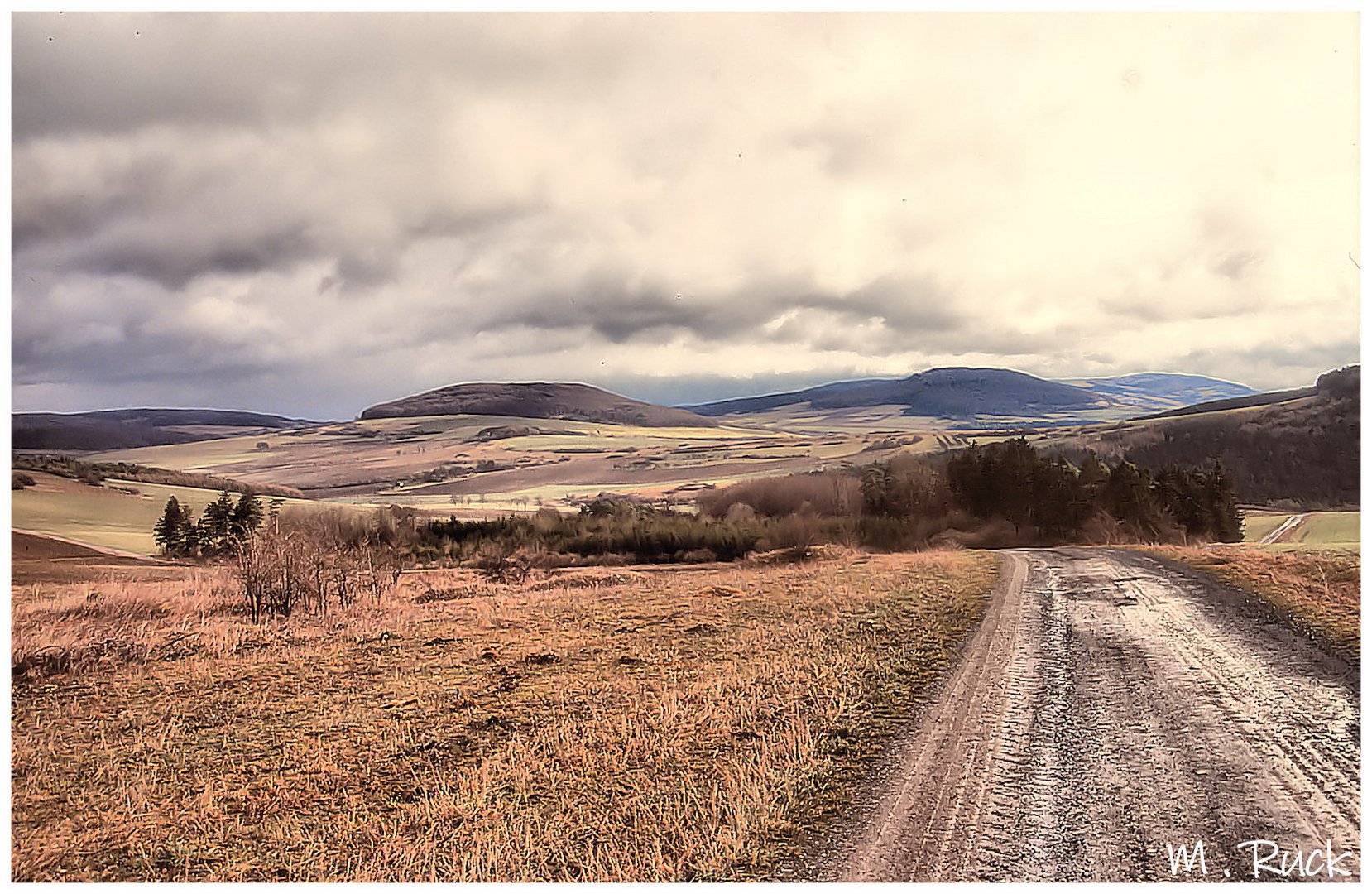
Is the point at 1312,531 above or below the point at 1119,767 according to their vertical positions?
above

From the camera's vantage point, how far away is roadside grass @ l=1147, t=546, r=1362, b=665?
673 cm

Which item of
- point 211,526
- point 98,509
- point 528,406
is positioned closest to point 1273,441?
point 528,406

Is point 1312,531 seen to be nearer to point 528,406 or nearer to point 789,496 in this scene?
point 789,496

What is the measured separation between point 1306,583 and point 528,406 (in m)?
9.97

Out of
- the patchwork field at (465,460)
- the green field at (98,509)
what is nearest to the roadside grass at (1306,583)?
the patchwork field at (465,460)

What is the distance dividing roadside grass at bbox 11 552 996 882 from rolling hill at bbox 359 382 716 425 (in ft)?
8.59

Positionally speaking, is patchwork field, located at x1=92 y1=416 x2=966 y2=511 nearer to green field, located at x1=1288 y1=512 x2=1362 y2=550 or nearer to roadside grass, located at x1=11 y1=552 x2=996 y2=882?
roadside grass, located at x1=11 y1=552 x2=996 y2=882

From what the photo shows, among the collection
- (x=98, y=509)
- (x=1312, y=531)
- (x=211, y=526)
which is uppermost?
(x=98, y=509)

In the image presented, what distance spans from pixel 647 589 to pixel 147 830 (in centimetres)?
788

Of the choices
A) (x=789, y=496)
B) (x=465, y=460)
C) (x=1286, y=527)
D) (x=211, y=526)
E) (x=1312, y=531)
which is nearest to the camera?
(x=211, y=526)

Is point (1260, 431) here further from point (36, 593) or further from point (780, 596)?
point (36, 593)

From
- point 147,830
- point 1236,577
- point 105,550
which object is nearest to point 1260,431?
point 1236,577

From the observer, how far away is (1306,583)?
8.74 m

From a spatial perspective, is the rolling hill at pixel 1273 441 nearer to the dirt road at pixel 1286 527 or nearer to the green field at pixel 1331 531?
the green field at pixel 1331 531
